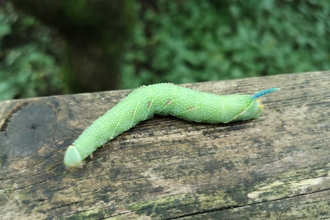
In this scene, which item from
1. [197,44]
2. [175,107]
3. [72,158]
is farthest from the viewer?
[197,44]

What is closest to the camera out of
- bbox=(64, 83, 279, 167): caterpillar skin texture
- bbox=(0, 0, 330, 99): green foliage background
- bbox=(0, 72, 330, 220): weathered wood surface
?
bbox=(0, 72, 330, 220): weathered wood surface

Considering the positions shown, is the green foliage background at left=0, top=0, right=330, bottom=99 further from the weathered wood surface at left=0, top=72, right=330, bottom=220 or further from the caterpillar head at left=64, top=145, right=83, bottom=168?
the caterpillar head at left=64, top=145, right=83, bottom=168

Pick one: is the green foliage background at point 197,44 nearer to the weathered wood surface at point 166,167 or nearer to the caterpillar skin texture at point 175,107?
the caterpillar skin texture at point 175,107

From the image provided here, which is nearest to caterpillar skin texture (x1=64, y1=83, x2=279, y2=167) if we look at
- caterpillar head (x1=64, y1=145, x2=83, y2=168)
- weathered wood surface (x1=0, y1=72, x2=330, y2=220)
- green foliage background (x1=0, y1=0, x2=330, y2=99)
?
weathered wood surface (x1=0, y1=72, x2=330, y2=220)

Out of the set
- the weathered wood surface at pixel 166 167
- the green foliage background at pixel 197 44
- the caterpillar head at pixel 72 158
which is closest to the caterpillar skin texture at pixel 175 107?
the weathered wood surface at pixel 166 167

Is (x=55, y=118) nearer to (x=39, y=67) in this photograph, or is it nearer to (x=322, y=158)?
(x=322, y=158)

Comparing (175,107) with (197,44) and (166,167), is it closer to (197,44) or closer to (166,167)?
(166,167)

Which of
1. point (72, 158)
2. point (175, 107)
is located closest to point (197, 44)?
point (175, 107)
